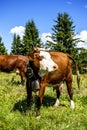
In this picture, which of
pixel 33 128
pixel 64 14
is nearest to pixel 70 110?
pixel 33 128

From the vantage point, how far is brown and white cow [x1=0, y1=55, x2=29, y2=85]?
19188 millimetres

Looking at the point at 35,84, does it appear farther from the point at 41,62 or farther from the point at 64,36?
the point at 64,36

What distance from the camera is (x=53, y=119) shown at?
912 cm

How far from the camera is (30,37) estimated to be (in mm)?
71562

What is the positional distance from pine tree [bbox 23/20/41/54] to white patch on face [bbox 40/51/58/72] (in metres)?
58.4

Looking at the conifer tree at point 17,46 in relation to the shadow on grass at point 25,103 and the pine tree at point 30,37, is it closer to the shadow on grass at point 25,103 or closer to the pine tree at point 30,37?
the pine tree at point 30,37

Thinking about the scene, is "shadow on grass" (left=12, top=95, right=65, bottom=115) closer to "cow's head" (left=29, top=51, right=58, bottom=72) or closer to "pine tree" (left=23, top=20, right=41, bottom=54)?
"cow's head" (left=29, top=51, right=58, bottom=72)

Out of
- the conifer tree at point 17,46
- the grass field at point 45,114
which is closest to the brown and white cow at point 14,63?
the grass field at point 45,114

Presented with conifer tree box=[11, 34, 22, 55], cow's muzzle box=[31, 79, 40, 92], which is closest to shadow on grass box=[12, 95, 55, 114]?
cow's muzzle box=[31, 79, 40, 92]

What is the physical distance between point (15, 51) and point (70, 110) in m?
66.5

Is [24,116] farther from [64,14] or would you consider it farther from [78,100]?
[64,14]

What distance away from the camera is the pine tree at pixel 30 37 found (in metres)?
69.0

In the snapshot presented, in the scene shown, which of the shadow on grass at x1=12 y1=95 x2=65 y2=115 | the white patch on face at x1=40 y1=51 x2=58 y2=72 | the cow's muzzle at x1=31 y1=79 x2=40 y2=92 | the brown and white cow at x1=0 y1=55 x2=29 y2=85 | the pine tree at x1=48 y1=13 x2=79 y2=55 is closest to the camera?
the white patch on face at x1=40 y1=51 x2=58 y2=72

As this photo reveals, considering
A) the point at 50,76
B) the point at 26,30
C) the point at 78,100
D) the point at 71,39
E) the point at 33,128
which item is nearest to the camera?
the point at 33,128
